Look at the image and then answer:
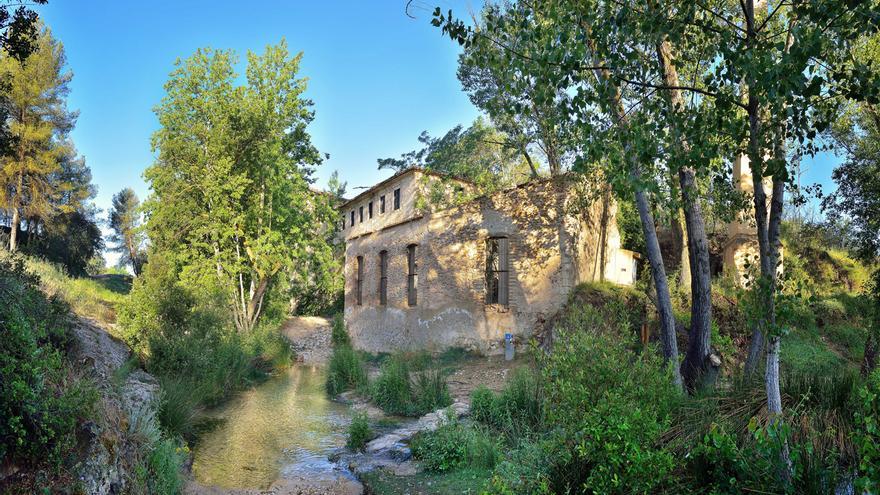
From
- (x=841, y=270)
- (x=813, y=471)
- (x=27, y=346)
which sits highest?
(x=841, y=270)

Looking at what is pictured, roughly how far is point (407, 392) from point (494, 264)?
596 cm

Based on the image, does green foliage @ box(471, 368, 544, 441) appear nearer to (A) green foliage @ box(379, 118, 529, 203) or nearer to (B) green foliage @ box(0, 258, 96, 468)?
(B) green foliage @ box(0, 258, 96, 468)

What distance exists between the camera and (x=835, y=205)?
31.9ft

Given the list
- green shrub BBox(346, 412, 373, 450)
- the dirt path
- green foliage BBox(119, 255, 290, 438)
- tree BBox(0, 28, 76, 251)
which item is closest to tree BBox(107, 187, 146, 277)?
tree BBox(0, 28, 76, 251)

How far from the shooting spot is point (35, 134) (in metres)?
25.5

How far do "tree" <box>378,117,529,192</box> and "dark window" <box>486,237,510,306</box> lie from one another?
5.04 meters

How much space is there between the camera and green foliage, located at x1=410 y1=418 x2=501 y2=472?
6.38 metres

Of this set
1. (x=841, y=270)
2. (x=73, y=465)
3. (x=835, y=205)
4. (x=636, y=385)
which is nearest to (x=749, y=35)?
(x=636, y=385)

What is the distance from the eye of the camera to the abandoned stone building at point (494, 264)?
1441cm

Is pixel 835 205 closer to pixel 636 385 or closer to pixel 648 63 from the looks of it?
pixel 648 63

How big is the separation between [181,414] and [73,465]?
4909mm

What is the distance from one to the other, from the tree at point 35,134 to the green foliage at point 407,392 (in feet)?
71.2

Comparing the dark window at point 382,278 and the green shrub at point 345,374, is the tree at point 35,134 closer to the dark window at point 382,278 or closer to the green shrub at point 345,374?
the dark window at point 382,278

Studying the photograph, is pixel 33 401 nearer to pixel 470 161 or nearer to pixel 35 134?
pixel 470 161
